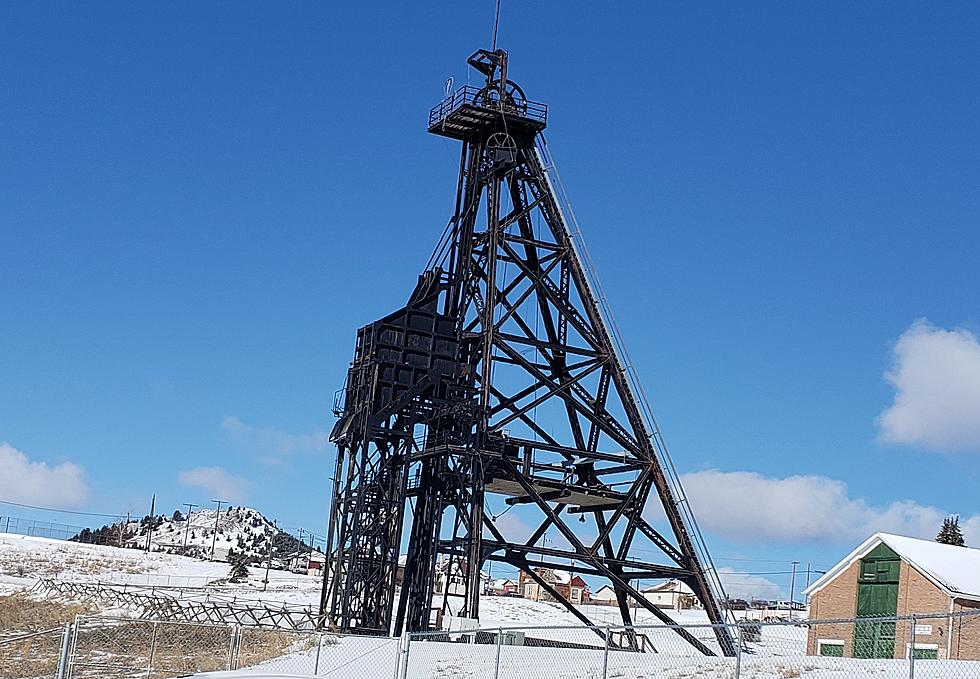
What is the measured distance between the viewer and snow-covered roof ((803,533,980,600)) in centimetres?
3775

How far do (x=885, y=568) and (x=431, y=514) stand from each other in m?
15.4

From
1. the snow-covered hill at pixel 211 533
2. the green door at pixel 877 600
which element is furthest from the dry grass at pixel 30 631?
the snow-covered hill at pixel 211 533

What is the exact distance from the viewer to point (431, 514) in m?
43.9

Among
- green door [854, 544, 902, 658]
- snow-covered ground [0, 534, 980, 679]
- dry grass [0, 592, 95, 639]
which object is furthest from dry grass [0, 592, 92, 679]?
green door [854, 544, 902, 658]

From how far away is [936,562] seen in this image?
3944 cm

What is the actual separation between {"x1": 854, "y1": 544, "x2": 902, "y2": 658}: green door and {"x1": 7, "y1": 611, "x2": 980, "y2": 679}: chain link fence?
0.20 feet

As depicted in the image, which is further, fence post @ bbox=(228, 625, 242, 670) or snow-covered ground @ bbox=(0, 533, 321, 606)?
snow-covered ground @ bbox=(0, 533, 321, 606)

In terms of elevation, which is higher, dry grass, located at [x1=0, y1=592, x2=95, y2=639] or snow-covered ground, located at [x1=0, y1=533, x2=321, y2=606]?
snow-covered ground, located at [x1=0, y1=533, x2=321, y2=606]

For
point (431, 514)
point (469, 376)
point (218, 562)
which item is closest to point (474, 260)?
point (469, 376)

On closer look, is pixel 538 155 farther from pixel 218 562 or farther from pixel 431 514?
pixel 218 562

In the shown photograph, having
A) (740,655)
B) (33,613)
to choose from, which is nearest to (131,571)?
(33,613)

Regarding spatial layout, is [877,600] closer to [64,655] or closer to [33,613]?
[64,655]

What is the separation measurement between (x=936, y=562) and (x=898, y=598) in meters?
1.66

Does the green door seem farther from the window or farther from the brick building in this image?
the window
